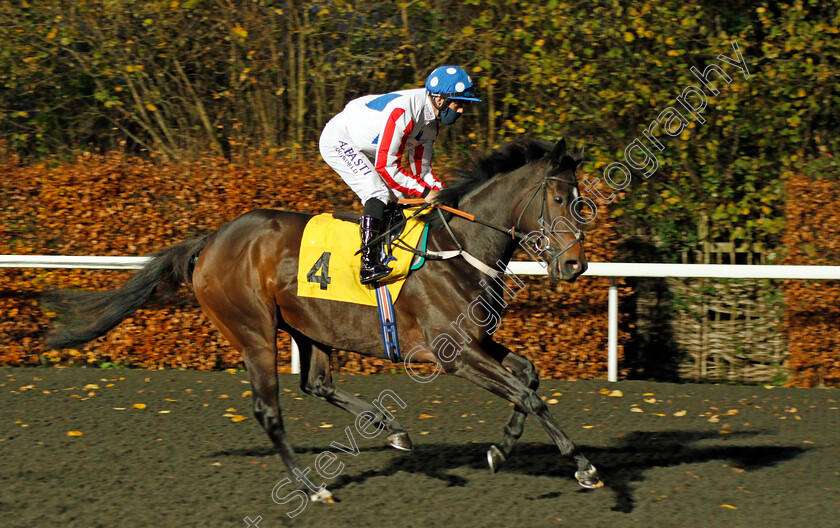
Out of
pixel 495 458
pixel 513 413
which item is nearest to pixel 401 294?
pixel 513 413

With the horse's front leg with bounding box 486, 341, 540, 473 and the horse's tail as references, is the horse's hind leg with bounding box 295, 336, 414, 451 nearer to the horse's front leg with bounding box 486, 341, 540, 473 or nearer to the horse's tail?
the horse's front leg with bounding box 486, 341, 540, 473

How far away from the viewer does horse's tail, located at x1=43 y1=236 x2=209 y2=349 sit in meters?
5.08

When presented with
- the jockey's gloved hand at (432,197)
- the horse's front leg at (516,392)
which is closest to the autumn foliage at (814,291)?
the horse's front leg at (516,392)

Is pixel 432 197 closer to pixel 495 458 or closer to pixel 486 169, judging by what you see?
pixel 486 169

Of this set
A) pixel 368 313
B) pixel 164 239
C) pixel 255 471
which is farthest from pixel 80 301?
pixel 164 239

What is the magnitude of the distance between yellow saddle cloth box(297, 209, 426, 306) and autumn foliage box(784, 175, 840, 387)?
13.2 feet

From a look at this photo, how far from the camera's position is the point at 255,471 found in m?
4.64

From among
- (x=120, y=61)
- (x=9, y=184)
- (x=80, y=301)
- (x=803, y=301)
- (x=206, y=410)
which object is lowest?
(x=206, y=410)

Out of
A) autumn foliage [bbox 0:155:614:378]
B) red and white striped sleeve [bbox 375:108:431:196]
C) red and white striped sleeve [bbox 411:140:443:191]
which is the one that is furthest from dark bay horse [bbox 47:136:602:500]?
autumn foliage [bbox 0:155:614:378]

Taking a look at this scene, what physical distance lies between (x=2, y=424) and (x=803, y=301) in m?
6.12

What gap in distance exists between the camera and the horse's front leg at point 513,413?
4.30 m

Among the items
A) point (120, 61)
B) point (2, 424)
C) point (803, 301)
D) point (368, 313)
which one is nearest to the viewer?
point (368, 313)

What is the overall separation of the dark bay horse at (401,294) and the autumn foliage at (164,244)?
7.31ft

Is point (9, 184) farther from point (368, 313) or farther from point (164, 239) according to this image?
point (368, 313)
